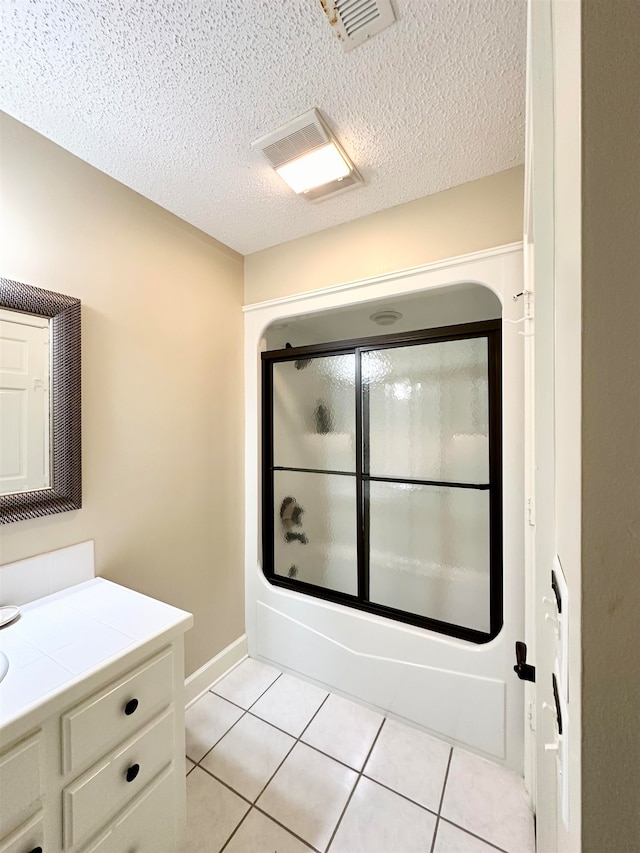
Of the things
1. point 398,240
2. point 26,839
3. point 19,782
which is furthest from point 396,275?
point 26,839

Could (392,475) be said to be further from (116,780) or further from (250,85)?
(250,85)

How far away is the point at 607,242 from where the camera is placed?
281 millimetres

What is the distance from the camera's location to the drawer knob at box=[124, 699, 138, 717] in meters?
0.96

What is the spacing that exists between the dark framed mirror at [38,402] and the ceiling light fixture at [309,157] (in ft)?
3.26

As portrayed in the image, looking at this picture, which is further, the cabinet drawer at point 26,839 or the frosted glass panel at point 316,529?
the frosted glass panel at point 316,529

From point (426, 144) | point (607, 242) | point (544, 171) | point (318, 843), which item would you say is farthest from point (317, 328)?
point (318, 843)

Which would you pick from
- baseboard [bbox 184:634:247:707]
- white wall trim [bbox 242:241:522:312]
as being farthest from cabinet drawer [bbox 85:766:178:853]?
white wall trim [bbox 242:241:522:312]

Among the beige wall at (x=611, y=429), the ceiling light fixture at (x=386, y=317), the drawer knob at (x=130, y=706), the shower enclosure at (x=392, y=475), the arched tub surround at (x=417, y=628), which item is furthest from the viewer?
the ceiling light fixture at (x=386, y=317)

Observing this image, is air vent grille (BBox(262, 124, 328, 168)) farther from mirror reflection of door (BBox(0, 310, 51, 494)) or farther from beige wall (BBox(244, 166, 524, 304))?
mirror reflection of door (BBox(0, 310, 51, 494))

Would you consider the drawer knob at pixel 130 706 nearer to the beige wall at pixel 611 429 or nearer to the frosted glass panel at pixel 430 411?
the beige wall at pixel 611 429

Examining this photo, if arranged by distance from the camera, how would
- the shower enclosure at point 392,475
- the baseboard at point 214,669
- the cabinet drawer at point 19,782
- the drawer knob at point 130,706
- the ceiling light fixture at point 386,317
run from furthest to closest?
1. the ceiling light fixture at point 386,317
2. the baseboard at point 214,669
3. the shower enclosure at point 392,475
4. the drawer knob at point 130,706
5. the cabinet drawer at point 19,782

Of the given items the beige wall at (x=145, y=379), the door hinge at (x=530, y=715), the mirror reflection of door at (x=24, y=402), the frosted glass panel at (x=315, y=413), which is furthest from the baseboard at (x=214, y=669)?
the door hinge at (x=530, y=715)

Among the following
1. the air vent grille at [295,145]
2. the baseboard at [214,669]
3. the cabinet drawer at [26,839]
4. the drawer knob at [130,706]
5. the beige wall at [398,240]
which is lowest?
the baseboard at [214,669]

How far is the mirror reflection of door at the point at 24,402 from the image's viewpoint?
1152 mm
